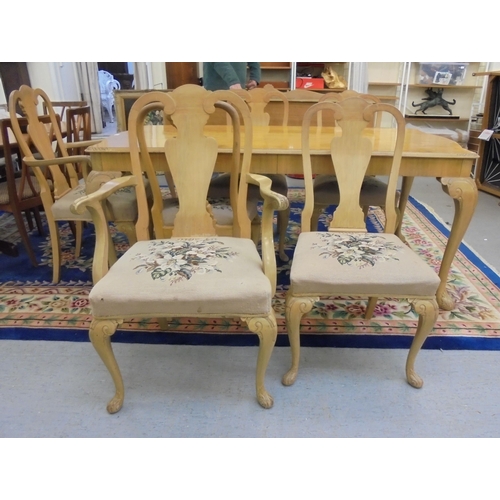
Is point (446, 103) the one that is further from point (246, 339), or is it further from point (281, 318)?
point (246, 339)

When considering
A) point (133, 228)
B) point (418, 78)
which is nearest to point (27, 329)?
point (133, 228)

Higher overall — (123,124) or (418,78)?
(418,78)

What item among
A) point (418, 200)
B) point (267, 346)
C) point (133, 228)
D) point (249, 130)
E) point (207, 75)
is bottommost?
point (418, 200)

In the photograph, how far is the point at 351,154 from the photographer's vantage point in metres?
1.57

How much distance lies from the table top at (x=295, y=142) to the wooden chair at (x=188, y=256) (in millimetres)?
180

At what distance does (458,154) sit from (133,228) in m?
Answer: 1.44

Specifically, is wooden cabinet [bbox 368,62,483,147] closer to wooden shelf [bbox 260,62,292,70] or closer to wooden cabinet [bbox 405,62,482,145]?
wooden cabinet [bbox 405,62,482,145]

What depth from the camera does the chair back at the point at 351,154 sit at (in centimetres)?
151

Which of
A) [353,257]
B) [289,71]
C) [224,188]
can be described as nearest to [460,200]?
[353,257]

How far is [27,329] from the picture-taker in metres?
1.70

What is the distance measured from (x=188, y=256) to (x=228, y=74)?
1.99 meters

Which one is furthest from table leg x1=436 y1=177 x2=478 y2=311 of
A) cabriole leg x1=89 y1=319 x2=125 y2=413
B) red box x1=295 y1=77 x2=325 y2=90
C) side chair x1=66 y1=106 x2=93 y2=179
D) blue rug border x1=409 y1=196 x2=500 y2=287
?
red box x1=295 y1=77 x2=325 y2=90

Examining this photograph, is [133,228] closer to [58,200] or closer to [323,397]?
[58,200]

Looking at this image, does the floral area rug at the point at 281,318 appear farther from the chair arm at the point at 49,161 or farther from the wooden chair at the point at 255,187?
the chair arm at the point at 49,161
